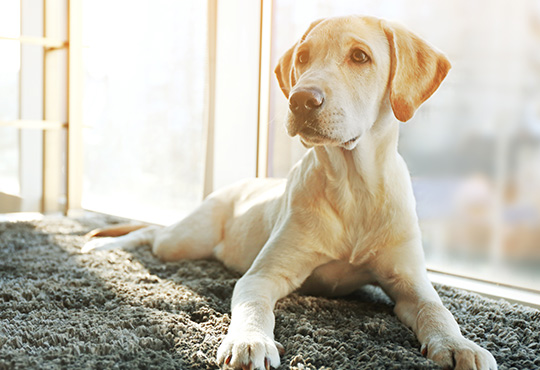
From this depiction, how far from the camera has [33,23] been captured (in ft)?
16.4

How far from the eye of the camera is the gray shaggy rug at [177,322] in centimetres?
157

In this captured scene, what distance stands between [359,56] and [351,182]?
0.46 m

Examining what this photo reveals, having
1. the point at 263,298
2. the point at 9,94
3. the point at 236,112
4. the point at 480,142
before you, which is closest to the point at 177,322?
the point at 263,298

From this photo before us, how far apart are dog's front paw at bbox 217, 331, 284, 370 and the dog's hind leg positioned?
142 cm

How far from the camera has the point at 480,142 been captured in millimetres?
2744

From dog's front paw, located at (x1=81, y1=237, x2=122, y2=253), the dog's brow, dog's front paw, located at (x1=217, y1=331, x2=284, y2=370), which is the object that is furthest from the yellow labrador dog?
dog's front paw, located at (x1=81, y1=237, x2=122, y2=253)

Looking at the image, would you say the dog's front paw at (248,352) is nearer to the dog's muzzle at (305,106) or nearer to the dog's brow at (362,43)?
the dog's muzzle at (305,106)

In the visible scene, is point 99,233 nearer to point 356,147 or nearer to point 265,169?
point 265,169

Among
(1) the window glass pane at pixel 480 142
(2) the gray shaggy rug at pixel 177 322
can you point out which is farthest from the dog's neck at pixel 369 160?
(1) the window glass pane at pixel 480 142

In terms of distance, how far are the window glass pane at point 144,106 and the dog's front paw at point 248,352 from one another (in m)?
2.65

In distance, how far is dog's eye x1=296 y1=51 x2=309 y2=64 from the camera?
6.84ft

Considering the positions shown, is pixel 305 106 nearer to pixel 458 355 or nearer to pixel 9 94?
pixel 458 355

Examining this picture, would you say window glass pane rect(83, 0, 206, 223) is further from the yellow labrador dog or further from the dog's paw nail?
the dog's paw nail

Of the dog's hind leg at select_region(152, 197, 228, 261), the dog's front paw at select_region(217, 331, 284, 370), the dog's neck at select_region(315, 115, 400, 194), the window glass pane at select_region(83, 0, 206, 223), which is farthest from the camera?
the window glass pane at select_region(83, 0, 206, 223)
